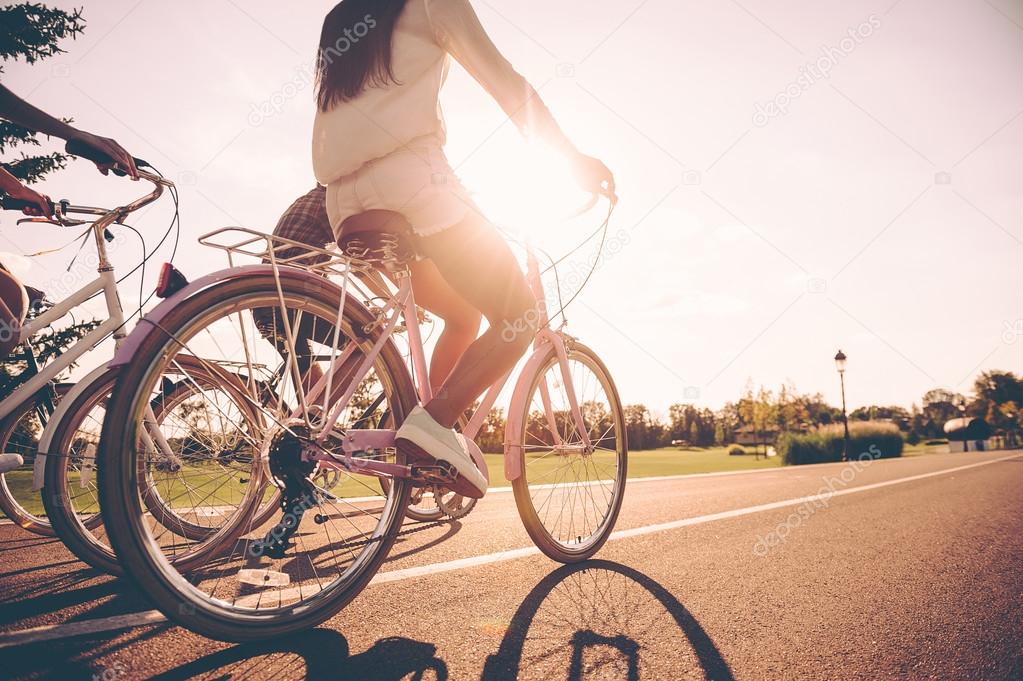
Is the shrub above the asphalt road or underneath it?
underneath

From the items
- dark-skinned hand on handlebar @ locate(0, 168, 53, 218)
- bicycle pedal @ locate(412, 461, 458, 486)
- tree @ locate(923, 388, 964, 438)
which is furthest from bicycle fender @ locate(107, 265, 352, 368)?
tree @ locate(923, 388, 964, 438)

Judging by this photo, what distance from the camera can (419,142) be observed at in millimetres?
2025

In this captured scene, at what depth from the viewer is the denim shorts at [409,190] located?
6.41 feet

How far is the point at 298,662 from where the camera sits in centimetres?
150

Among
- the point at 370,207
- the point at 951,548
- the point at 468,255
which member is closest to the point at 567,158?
the point at 468,255

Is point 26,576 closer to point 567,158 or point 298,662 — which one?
point 298,662

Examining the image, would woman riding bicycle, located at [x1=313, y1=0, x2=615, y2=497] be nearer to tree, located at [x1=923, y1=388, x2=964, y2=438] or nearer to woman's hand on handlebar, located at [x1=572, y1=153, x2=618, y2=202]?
woman's hand on handlebar, located at [x1=572, y1=153, x2=618, y2=202]

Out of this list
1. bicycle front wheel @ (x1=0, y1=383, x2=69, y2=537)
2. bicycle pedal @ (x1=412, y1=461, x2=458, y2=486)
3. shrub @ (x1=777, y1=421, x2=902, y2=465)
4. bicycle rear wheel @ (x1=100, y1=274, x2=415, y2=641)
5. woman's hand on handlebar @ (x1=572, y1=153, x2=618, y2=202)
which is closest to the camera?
bicycle rear wheel @ (x1=100, y1=274, x2=415, y2=641)

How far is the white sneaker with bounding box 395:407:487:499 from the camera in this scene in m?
1.93

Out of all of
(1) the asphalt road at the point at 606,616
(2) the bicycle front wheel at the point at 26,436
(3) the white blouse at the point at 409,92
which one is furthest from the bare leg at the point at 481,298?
(2) the bicycle front wheel at the point at 26,436

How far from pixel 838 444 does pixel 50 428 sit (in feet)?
138

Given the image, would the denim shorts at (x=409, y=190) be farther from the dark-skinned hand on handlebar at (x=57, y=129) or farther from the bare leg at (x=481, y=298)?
the dark-skinned hand on handlebar at (x=57, y=129)

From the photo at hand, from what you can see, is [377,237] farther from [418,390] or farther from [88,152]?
[88,152]

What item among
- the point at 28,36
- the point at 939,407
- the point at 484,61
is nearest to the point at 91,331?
the point at 484,61
